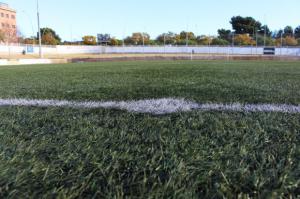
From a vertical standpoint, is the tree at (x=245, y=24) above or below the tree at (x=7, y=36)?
above

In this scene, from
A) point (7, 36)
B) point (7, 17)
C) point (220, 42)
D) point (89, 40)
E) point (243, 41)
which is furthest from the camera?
point (89, 40)

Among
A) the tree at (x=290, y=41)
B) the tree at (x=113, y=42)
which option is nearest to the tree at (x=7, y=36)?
the tree at (x=113, y=42)

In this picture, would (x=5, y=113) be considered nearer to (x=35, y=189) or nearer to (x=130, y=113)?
(x=130, y=113)

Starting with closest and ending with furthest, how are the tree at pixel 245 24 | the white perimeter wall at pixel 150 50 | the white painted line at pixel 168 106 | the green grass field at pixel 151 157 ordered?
the green grass field at pixel 151 157 → the white painted line at pixel 168 106 → the white perimeter wall at pixel 150 50 → the tree at pixel 245 24

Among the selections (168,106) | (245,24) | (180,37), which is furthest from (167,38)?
(168,106)

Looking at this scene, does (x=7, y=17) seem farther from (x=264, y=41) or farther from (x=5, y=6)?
(x=264, y=41)

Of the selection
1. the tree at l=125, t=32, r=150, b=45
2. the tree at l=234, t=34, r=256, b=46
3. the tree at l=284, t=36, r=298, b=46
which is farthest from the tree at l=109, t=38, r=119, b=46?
the tree at l=284, t=36, r=298, b=46

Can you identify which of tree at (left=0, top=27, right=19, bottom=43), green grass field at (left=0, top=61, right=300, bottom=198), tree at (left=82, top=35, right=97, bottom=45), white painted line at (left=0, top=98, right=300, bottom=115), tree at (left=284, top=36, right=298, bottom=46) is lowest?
green grass field at (left=0, top=61, right=300, bottom=198)

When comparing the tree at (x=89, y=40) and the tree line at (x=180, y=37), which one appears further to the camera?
the tree at (x=89, y=40)

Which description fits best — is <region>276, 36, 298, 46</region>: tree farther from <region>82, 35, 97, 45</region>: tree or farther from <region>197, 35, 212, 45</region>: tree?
<region>82, 35, 97, 45</region>: tree

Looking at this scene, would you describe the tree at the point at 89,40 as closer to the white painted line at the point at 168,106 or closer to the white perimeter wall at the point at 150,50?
the white perimeter wall at the point at 150,50

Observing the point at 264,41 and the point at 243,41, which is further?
the point at 243,41

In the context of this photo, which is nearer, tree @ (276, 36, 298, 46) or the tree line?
tree @ (276, 36, 298, 46)

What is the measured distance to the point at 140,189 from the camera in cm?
107
